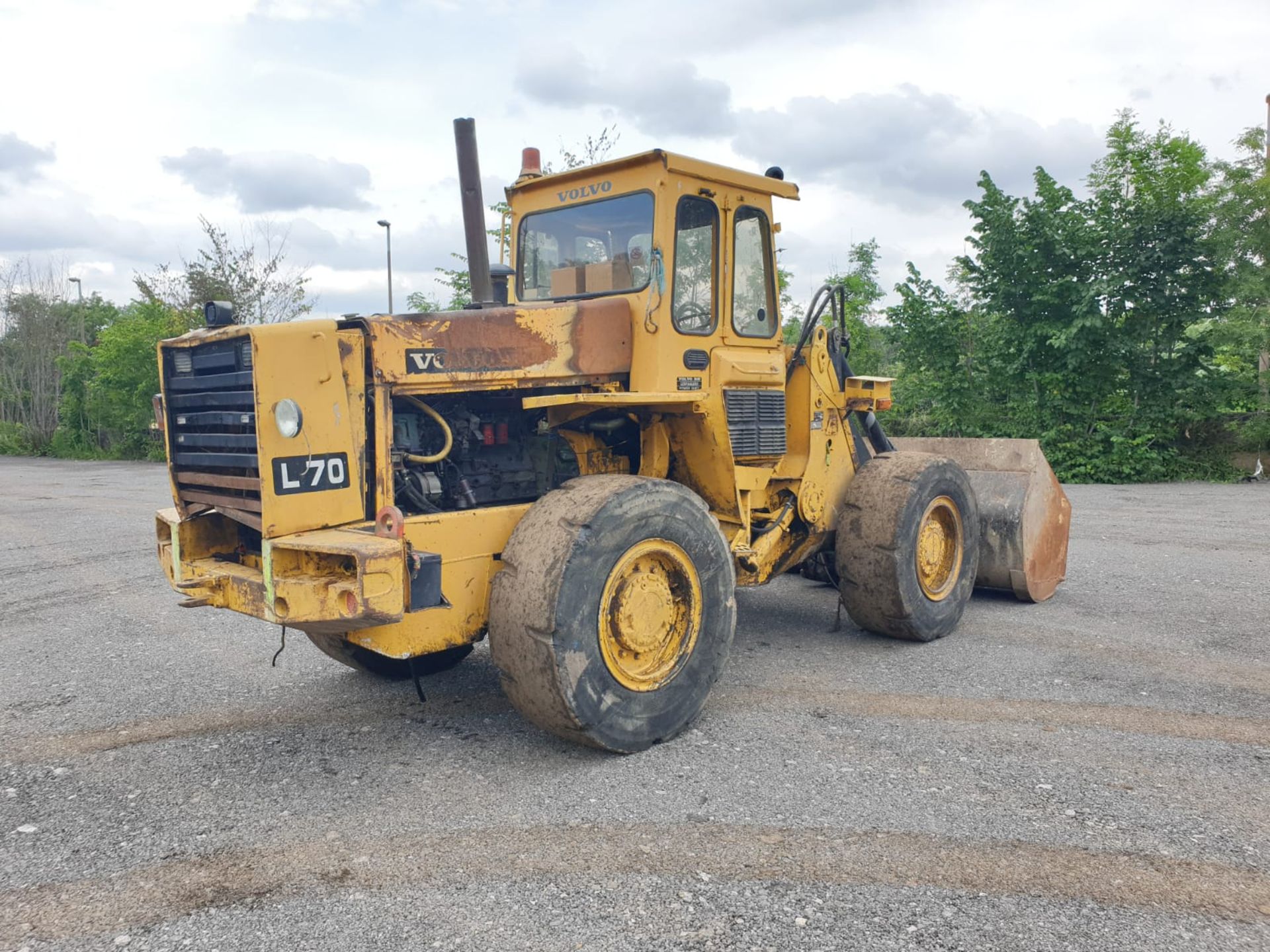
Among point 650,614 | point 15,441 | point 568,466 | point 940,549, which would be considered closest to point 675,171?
point 568,466

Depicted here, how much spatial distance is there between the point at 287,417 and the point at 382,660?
79.2 inches

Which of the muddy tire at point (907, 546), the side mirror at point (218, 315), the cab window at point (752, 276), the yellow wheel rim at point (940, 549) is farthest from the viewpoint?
the yellow wheel rim at point (940, 549)

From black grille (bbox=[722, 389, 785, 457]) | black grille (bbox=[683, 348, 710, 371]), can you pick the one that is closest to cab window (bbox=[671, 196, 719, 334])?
black grille (bbox=[683, 348, 710, 371])

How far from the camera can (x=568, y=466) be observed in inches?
216

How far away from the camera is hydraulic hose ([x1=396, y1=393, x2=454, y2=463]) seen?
4.55 metres

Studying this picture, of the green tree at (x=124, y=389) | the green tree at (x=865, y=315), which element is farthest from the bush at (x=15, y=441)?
the green tree at (x=865, y=315)

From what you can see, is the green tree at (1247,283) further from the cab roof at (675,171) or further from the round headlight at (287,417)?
the round headlight at (287,417)

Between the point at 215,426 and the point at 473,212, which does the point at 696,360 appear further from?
the point at 215,426

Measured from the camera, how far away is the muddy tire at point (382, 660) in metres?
5.41

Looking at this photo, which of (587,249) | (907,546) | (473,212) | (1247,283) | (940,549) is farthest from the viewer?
(1247,283)

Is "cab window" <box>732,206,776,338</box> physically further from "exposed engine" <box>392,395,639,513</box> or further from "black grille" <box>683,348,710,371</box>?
"exposed engine" <box>392,395,639,513</box>

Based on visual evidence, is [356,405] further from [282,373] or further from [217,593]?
[217,593]

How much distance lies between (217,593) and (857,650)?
12.6 feet

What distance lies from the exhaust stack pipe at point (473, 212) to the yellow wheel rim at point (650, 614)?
1653 mm
